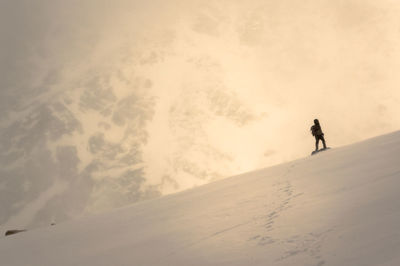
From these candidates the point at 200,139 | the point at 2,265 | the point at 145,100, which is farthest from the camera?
the point at 145,100

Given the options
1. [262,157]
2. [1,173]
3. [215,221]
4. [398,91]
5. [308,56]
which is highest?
[308,56]

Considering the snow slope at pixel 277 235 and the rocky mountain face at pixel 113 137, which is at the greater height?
the rocky mountain face at pixel 113 137

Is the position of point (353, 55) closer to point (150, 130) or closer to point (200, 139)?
point (200, 139)

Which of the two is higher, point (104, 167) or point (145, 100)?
point (145, 100)

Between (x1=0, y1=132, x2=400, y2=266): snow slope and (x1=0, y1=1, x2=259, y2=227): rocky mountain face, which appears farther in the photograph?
(x1=0, y1=1, x2=259, y2=227): rocky mountain face

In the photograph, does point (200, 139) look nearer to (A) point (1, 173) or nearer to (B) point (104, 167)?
(B) point (104, 167)

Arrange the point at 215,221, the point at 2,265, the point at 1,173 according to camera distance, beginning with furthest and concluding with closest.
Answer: the point at 1,173 < the point at 2,265 < the point at 215,221

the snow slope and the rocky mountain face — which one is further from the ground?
the rocky mountain face

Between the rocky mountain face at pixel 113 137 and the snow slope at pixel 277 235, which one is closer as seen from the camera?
the snow slope at pixel 277 235

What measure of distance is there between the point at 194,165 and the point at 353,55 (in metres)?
32.4

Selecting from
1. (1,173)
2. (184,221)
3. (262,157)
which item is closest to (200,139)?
(262,157)

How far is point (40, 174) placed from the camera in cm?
4959

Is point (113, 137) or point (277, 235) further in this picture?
point (113, 137)

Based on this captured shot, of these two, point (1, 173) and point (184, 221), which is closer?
point (184, 221)
